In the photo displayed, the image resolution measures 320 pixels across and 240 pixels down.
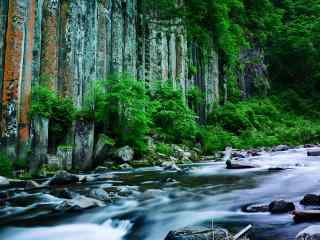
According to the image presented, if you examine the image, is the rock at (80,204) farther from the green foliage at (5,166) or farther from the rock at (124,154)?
the rock at (124,154)

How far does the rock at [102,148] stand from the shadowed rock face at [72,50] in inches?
56.3

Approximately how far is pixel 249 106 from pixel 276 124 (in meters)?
3.00

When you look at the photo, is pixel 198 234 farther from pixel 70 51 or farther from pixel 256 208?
pixel 70 51

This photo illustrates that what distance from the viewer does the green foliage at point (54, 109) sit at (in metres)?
15.9

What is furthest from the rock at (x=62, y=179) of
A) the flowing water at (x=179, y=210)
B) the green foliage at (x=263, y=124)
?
the green foliage at (x=263, y=124)

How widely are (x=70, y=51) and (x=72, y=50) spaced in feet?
0.59

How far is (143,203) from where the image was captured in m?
9.15

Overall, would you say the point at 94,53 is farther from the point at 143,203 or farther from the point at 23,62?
the point at 143,203

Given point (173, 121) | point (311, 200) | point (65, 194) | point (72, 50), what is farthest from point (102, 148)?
point (311, 200)

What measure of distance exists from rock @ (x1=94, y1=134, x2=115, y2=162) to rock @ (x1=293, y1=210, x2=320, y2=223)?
38.6 feet

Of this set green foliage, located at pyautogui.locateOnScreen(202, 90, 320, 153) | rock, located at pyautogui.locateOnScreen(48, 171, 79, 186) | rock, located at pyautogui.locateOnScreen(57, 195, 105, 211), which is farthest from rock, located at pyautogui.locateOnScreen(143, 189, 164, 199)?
green foliage, located at pyautogui.locateOnScreen(202, 90, 320, 153)

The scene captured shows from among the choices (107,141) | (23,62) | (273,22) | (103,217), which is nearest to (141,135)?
(107,141)

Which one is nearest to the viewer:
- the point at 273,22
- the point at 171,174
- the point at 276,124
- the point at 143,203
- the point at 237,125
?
the point at 143,203

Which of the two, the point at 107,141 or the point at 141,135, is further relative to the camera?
the point at 141,135
